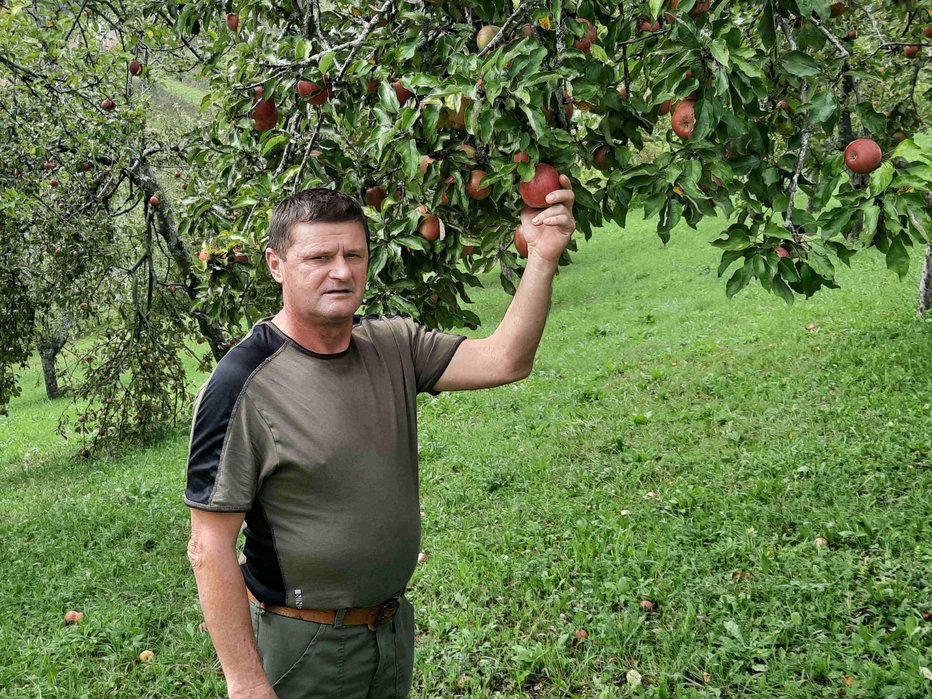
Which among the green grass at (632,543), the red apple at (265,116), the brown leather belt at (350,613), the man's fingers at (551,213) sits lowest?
the green grass at (632,543)

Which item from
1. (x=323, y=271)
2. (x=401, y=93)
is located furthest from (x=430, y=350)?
(x=401, y=93)

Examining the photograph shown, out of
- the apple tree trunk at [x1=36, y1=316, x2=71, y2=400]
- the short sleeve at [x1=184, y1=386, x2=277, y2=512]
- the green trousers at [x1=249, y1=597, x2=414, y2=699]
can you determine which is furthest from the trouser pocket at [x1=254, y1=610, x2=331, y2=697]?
the apple tree trunk at [x1=36, y1=316, x2=71, y2=400]

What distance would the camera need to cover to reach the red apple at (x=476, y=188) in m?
2.15

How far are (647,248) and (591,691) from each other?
1805cm

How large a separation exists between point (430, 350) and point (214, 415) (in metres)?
0.71

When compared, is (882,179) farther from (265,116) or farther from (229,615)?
(265,116)

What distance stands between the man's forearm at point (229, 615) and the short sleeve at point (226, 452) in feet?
0.49

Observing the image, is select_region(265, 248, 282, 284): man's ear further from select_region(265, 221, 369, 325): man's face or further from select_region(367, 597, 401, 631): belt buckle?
select_region(367, 597, 401, 631): belt buckle

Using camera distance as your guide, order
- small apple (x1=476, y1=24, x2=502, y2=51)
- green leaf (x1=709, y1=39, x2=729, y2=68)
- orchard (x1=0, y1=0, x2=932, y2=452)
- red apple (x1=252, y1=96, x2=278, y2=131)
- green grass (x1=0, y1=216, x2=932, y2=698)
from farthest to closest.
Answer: green grass (x1=0, y1=216, x2=932, y2=698)
red apple (x1=252, y1=96, x2=278, y2=131)
small apple (x1=476, y1=24, x2=502, y2=51)
orchard (x1=0, y1=0, x2=932, y2=452)
green leaf (x1=709, y1=39, x2=729, y2=68)

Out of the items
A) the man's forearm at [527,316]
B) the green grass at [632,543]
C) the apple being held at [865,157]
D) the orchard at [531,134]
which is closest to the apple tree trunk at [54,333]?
the green grass at [632,543]

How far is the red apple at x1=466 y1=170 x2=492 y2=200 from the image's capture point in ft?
7.05

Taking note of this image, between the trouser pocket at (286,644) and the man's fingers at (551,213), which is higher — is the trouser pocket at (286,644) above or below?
below

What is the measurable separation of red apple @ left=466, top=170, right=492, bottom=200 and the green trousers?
1284 mm

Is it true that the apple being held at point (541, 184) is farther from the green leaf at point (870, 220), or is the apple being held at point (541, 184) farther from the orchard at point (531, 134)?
the green leaf at point (870, 220)
